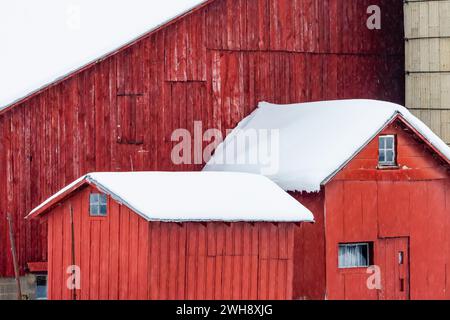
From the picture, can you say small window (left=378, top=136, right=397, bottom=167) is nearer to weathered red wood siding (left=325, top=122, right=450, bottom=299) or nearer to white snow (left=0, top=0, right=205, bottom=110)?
weathered red wood siding (left=325, top=122, right=450, bottom=299)

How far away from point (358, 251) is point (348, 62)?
688 centimetres

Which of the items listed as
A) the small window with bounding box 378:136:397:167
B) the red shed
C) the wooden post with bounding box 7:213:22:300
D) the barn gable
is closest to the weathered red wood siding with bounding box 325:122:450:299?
the barn gable

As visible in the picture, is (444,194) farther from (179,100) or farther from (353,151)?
(179,100)

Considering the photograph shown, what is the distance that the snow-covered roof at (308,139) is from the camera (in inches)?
1129

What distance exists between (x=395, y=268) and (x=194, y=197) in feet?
17.3

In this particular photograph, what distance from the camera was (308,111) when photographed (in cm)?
3164

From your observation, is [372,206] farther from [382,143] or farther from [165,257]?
[165,257]

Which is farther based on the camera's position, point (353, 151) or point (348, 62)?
point (348, 62)

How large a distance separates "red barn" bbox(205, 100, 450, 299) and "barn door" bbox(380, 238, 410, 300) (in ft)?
0.07

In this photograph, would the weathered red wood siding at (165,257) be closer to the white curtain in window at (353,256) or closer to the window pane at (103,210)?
the window pane at (103,210)

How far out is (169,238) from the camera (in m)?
25.5

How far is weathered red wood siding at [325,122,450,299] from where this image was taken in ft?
93.7
